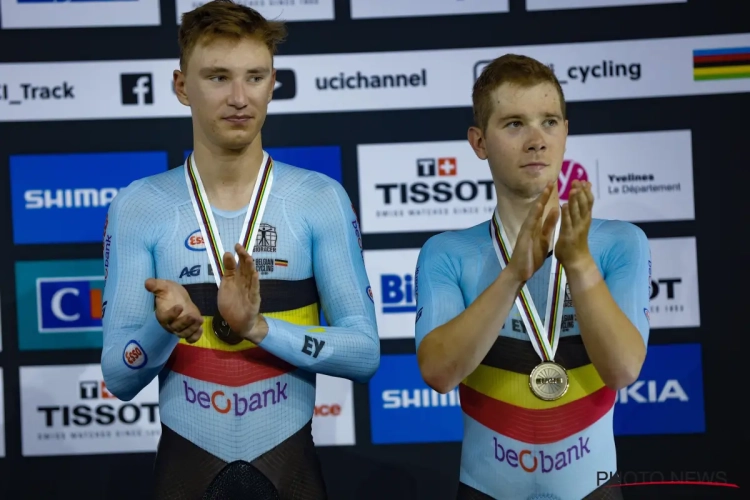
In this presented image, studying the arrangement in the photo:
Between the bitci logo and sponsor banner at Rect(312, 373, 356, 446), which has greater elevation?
the bitci logo

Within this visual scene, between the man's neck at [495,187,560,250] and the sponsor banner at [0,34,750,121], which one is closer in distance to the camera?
the man's neck at [495,187,560,250]

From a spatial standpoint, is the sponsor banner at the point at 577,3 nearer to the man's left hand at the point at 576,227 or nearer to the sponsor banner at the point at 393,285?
the sponsor banner at the point at 393,285

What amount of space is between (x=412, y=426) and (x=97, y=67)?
6.10 ft

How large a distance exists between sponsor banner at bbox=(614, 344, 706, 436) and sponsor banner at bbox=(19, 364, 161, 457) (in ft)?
6.06

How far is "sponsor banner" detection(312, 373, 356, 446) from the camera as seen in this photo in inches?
143

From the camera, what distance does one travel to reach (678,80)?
3.62m

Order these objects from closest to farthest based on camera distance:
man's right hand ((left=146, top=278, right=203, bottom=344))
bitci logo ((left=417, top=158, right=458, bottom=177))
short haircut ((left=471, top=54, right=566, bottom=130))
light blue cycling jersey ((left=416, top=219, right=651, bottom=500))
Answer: man's right hand ((left=146, top=278, right=203, bottom=344))
light blue cycling jersey ((left=416, top=219, right=651, bottom=500))
short haircut ((left=471, top=54, right=566, bottom=130))
bitci logo ((left=417, top=158, right=458, bottom=177))

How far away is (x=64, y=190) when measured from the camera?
11.9ft

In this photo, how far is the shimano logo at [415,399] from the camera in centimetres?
365

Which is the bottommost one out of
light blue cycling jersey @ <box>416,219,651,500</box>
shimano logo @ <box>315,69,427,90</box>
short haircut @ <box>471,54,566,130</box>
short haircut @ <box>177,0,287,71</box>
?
light blue cycling jersey @ <box>416,219,651,500</box>

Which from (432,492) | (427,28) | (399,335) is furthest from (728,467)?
(427,28)

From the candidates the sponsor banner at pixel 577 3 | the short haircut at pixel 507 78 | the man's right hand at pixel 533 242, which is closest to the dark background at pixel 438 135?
the sponsor banner at pixel 577 3

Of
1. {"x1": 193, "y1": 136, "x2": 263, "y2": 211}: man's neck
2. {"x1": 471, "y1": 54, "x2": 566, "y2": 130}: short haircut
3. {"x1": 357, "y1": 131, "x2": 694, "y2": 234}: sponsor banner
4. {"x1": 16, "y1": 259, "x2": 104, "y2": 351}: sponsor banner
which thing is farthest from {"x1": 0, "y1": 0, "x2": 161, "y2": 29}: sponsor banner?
{"x1": 471, "y1": 54, "x2": 566, "y2": 130}: short haircut

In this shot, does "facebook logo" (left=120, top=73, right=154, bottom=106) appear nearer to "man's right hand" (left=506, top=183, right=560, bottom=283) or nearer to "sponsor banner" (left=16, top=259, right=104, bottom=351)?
"sponsor banner" (left=16, top=259, right=104, bottom=351)
